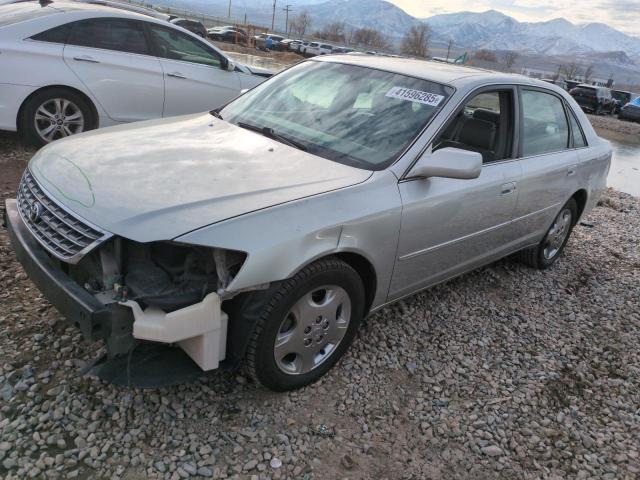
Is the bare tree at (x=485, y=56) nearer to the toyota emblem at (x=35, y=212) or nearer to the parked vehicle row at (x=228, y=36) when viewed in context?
the parked vehicle row at (x=228, y=36)

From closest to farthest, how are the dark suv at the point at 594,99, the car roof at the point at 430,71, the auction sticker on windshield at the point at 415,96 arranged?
the auction sticker on windshield at the point at 415,96
the car roof at the point at 430,71
the dark suv at the point at 594,99

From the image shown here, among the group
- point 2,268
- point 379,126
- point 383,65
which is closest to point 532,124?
point 383,65

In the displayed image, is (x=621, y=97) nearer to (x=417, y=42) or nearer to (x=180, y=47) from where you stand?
(x=180, y=47)

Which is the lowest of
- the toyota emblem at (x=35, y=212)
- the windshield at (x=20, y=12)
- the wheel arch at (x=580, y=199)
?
the wheel arch at (x=580, y=199)

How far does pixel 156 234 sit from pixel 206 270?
0.31m

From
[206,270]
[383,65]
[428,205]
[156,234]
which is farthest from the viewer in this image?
[383,65]

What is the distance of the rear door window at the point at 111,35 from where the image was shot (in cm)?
555

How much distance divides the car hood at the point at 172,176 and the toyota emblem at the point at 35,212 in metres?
0.09

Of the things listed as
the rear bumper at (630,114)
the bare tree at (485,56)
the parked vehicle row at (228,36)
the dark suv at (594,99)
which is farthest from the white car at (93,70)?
the bare tree at (485,56)

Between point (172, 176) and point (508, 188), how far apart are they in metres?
2.34

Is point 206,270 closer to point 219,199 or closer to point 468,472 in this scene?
point 219,199

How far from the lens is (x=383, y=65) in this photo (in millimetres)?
3672

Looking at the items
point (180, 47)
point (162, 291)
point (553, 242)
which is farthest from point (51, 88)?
point (553, 242)

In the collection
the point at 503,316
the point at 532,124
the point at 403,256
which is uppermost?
the point at 532,124
